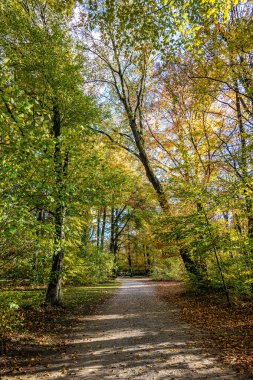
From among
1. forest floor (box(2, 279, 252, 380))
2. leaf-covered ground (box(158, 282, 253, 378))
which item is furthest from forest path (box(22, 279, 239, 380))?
leaf-covered ground (box(158, 282, 253, 378))

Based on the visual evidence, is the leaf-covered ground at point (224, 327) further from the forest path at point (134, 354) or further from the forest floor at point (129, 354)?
the forest path at point (134, 354)

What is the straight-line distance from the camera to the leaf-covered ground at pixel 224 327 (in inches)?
195

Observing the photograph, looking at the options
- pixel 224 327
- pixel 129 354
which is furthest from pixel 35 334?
pixel 224 327

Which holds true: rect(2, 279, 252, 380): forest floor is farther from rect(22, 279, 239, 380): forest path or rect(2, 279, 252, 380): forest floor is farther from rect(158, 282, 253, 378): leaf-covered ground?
rect(158, 282, 253, 378): leaf-covered ground

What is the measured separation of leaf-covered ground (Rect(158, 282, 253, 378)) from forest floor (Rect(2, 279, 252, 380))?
0.58 feet

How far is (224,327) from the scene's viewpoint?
707cm

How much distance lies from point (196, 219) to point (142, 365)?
5458 mm

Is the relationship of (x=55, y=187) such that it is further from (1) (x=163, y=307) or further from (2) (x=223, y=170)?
(2) (x=223, y=170)

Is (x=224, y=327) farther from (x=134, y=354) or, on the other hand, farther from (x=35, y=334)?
(x=35, y=334)

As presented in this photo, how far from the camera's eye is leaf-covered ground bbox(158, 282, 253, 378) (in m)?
4.97

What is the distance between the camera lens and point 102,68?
52.7ft

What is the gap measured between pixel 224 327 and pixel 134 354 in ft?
9.92

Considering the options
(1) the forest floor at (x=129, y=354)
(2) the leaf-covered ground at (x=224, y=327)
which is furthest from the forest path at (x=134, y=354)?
(2) the leaf-covered ground at (x=224, y=327)

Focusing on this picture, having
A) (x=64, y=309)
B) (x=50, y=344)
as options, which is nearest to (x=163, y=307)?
(x=64, y=309)
